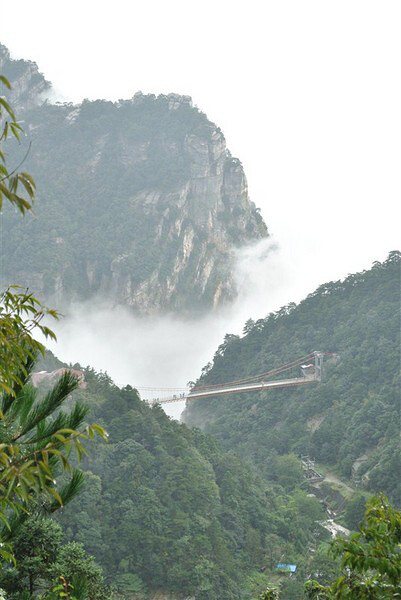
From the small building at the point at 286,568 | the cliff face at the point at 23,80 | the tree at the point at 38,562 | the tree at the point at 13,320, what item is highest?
the cliff face at the point at 23,80

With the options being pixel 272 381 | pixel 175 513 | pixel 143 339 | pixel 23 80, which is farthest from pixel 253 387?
pixel 23 80

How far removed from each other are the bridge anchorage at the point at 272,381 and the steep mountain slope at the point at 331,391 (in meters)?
0.50

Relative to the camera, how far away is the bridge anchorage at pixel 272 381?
41094 mm

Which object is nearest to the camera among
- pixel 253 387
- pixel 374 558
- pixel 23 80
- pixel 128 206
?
pixel 374 558

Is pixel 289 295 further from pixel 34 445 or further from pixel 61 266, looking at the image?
pixel 34 445

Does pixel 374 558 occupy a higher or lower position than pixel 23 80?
lower

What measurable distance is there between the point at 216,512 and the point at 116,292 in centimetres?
5797

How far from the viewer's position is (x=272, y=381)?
43531mm

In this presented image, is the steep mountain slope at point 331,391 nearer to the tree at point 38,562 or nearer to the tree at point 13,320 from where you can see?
the tree at point 38,562

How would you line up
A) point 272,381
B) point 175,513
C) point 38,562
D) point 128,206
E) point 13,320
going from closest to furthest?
point 13,320, point 38,562, point 175,513, point 272,381, point 128,206

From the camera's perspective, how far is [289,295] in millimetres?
101125

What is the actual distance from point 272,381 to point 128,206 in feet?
161

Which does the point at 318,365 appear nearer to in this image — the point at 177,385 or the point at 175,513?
the point at 175,513

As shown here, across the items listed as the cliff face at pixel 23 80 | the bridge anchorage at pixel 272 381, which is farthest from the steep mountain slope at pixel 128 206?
the bridge anchorage at pixel 272 381
